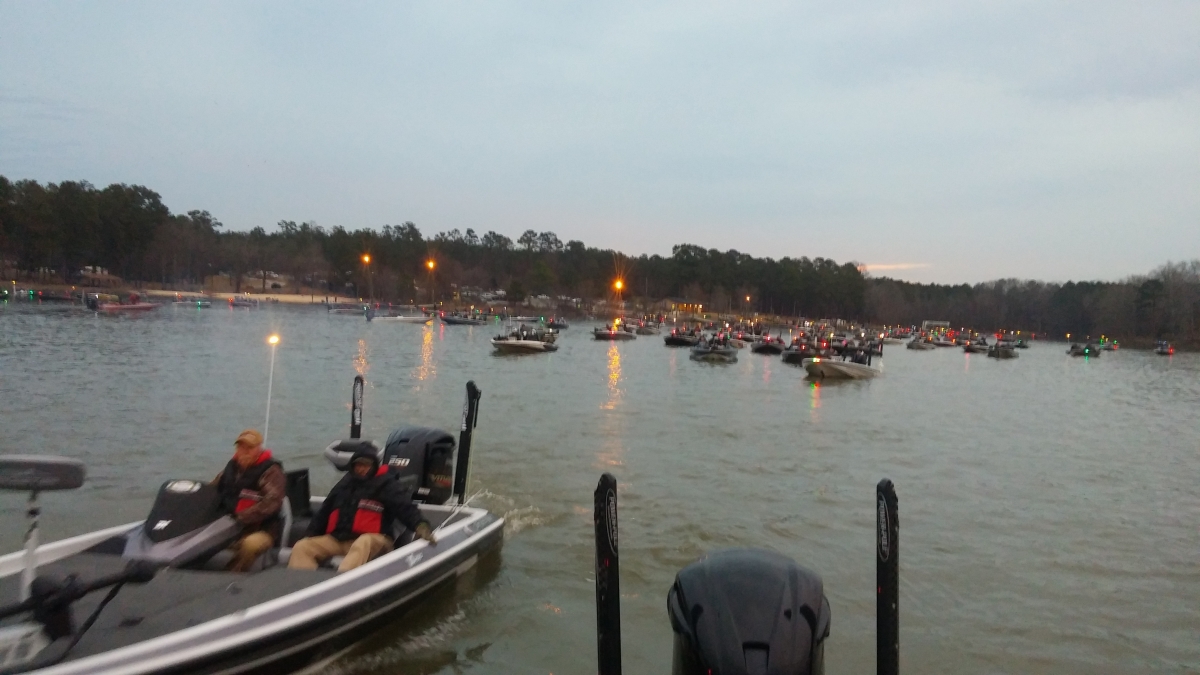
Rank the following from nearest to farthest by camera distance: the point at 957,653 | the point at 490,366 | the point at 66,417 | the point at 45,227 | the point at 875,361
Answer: the point at 957,653
the point at 66,417
the point at 490,366
the point at 875,361
the point at 45,227

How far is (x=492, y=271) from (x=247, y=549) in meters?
159

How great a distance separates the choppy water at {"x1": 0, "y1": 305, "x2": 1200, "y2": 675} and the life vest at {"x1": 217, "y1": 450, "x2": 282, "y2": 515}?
160cm

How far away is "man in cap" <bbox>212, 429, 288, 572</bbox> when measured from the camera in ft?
20.7

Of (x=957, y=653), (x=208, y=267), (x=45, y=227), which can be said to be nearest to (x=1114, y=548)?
(x=957, y=653)

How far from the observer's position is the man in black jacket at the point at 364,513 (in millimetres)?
6605

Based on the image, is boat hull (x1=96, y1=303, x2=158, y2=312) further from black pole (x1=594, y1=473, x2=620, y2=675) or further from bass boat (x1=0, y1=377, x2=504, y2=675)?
black pole (x1=594, y1=473, x2=620, y2=675)

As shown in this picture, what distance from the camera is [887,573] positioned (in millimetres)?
4219

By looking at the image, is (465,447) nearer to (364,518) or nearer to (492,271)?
(364,518)

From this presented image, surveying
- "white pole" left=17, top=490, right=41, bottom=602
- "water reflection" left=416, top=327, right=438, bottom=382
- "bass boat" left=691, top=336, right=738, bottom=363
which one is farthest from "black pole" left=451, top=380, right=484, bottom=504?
"bass boat" left=691, top=336, right=738, bottom=363

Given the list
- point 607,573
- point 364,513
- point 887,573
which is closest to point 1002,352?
point 364,513

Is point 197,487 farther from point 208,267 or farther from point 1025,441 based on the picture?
point 208,267

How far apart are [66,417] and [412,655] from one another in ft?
50.6

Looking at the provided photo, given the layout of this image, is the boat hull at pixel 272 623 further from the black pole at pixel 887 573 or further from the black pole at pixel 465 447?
the black pole at pixel 887 573

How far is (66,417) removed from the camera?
17.7 metres
